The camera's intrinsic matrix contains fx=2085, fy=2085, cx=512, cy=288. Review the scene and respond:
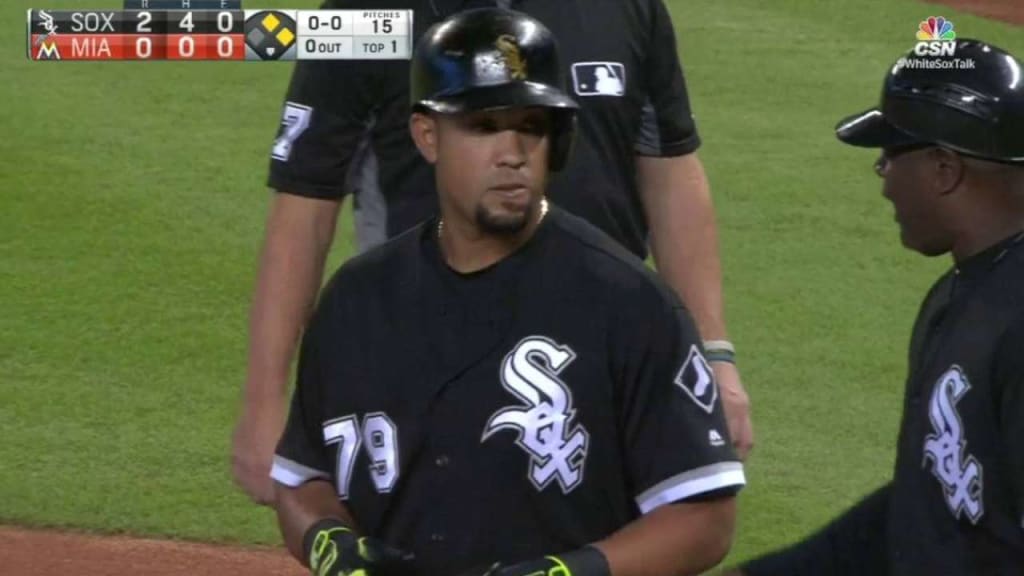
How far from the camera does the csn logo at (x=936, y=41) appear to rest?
3172 millimetres

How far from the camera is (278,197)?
3779 mm

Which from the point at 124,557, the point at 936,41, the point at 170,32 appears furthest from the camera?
the point at 170,32

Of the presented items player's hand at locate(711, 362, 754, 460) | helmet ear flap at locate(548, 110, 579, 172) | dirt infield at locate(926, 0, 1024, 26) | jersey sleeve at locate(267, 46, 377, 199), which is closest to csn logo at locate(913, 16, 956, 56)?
helmet ear flap at locate(548, 110, 579, 172)

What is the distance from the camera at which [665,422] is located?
109 inches

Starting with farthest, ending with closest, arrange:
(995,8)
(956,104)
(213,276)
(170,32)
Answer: (995,8) → (170,32) → (213,276) → (956,104)

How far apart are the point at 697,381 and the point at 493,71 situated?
51cm

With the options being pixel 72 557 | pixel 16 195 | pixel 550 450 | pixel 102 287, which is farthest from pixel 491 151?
pixel 16 195

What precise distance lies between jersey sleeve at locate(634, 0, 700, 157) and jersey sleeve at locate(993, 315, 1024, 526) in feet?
3.46

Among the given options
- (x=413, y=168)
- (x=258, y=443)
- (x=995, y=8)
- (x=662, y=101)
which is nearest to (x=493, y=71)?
(x=413, y=168)

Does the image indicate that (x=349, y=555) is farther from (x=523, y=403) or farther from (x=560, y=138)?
(x=560, y=138)

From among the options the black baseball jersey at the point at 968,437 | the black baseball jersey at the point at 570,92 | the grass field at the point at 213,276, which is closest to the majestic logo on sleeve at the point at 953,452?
the black baseball jersey at the point at 968,437

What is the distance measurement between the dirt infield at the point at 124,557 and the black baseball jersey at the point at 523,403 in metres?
2.91

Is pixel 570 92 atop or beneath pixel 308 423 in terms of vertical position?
atop

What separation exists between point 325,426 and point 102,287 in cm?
555
